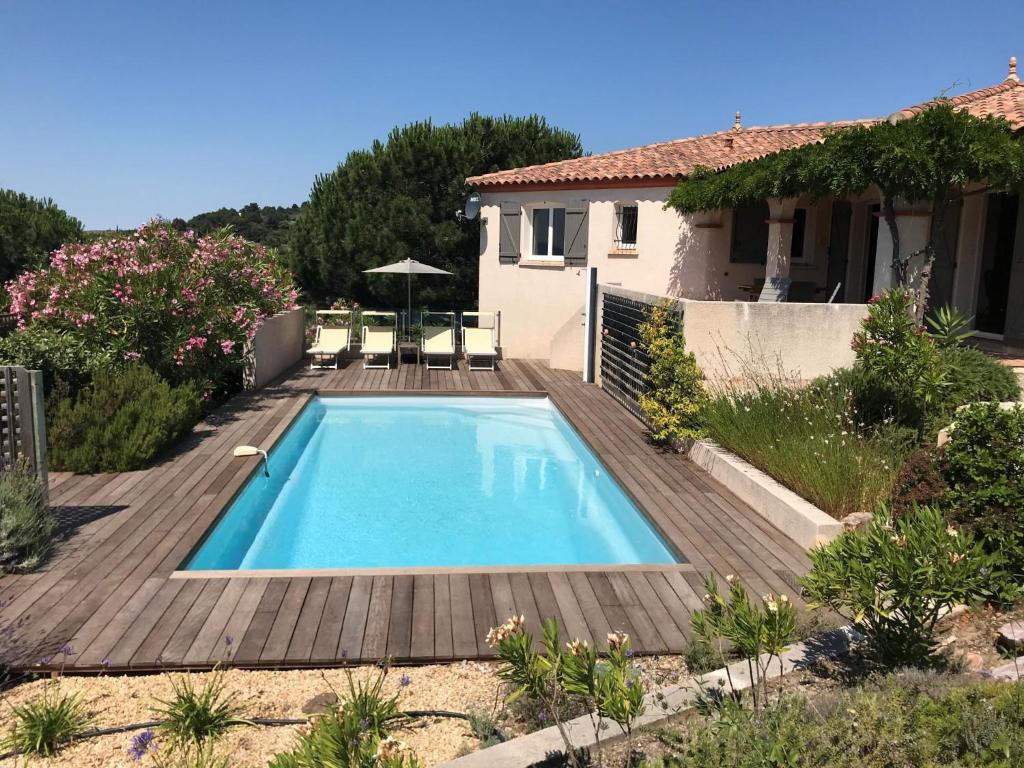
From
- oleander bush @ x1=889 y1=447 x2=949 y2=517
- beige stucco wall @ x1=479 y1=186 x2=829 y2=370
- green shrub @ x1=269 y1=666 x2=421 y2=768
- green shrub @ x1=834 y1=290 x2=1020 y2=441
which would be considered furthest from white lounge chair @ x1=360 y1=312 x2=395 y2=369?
green shrub @ x1=269 y1=666 x2=421 y2=768

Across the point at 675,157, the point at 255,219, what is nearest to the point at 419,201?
the point at 675,157

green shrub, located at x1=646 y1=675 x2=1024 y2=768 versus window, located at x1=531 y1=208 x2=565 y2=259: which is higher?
window, located at x1=531 y1=208 x2=565 y2=259

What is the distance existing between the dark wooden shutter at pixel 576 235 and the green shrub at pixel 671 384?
6976 millimetres

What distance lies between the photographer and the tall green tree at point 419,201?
20.8 meters

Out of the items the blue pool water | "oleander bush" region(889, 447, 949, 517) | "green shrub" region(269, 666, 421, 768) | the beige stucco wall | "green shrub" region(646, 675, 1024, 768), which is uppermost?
the beige stucco wall

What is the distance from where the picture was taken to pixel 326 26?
1778 centimetres

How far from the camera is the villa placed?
1414 centimetres

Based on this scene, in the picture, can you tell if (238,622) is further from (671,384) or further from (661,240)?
(661,240)

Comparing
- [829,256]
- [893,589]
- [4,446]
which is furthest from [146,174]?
[893,589]

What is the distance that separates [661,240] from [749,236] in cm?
177

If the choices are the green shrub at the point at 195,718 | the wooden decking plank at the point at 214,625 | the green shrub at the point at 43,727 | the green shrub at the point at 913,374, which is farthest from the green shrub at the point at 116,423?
the green shrub at the point at 913,374

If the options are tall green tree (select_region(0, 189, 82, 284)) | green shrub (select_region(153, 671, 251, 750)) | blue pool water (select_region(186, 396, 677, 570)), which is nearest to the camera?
green shrub (select_region(153, 671, 251, 750))

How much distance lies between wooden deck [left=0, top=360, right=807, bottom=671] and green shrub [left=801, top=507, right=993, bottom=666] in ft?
4.06

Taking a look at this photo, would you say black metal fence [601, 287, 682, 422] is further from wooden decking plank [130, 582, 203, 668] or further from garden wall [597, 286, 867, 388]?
wooden decking plank [130, 582, 203, 668]
